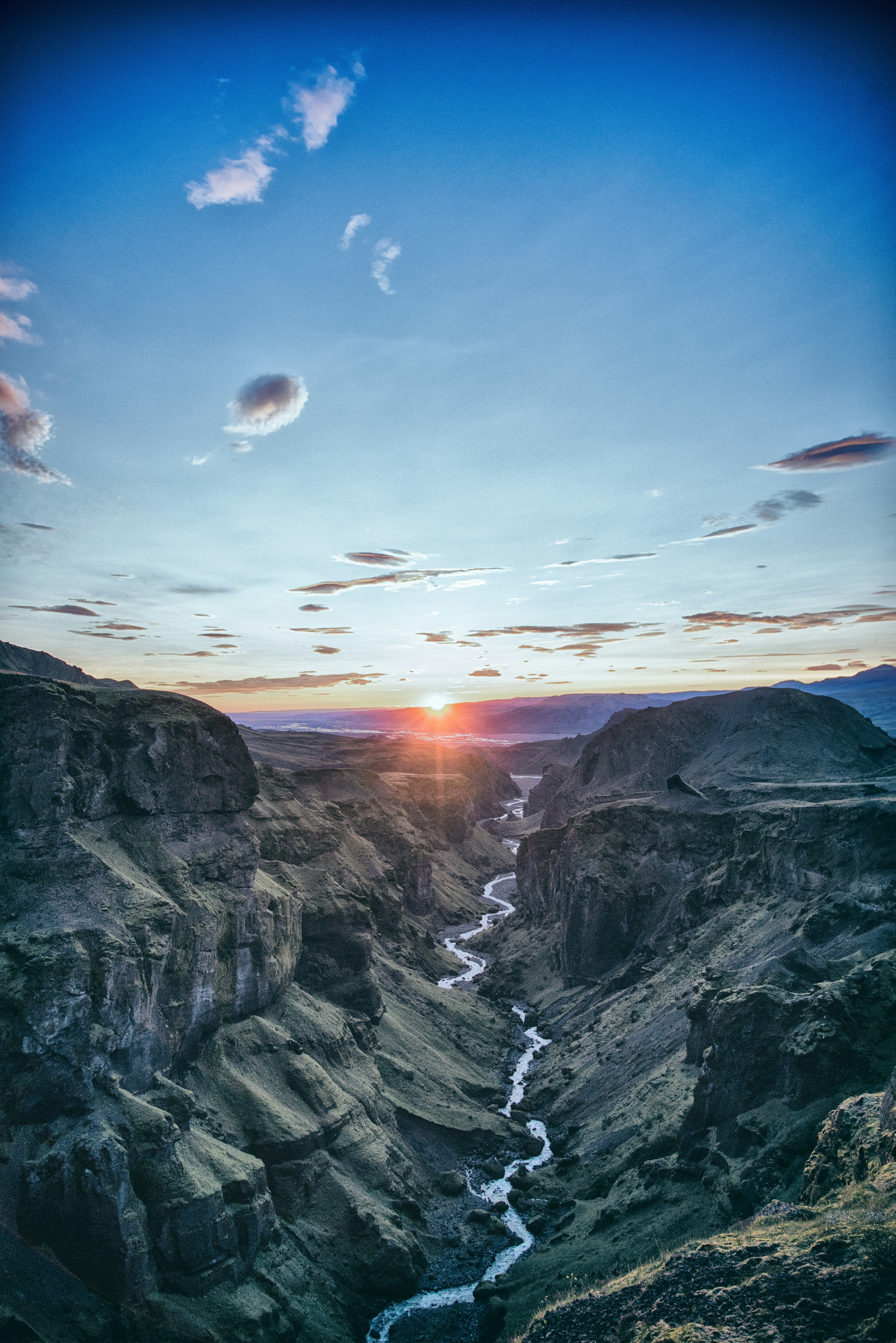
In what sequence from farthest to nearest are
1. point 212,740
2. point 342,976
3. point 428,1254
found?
point 342,976 < point 212,740 < point 428,1254

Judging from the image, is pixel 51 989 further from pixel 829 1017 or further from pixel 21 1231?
pixel 829 1017

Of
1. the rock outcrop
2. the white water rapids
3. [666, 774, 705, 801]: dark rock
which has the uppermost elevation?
the rock outcrop

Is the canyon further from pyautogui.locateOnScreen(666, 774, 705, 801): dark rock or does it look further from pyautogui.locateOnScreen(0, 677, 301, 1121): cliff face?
pyautogui.locateOnScreen(666, 774, 705, 801): dark rock

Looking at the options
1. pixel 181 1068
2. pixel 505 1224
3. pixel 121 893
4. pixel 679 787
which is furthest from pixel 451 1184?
pixel 679 787

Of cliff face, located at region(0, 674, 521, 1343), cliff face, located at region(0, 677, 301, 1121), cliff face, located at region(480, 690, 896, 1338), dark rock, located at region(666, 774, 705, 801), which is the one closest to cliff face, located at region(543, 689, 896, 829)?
cliff face, located at region(480, 690, 896, 1338)

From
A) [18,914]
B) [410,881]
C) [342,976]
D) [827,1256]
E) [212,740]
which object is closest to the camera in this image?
[827,1256]

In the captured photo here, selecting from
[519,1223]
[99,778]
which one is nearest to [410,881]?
[519,1223]

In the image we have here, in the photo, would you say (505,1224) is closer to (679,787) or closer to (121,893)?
(121,893)
